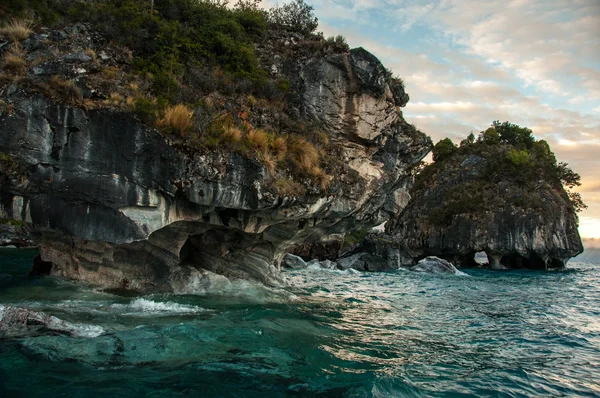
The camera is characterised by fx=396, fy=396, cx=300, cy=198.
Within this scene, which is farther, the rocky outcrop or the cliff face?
the cliff face

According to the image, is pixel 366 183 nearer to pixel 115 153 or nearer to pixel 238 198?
pixel 238 198

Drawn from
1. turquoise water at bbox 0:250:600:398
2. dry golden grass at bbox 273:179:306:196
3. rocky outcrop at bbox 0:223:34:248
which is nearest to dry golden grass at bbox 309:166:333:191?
dry golden grass at bbox 273:179:306:196

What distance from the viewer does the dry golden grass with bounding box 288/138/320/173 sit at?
1498 cm

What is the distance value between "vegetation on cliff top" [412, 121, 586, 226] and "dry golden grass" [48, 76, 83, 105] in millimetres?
55508

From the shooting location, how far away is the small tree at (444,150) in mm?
74250

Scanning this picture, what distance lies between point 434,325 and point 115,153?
11.7m

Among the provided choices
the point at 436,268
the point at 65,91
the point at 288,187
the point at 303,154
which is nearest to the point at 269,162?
the point at 288,187

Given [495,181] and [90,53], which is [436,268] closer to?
[495,181]

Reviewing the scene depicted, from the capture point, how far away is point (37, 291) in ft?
40.9

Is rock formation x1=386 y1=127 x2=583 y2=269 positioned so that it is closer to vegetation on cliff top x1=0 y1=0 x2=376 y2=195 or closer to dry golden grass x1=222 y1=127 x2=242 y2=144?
vegetation on cliff top x1=0 y1=0 x2=376 y2=195

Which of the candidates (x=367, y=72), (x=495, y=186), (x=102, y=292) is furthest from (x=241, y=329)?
(x=495, y=186)

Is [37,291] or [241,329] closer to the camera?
[241,329]

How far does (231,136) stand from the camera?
13.4 meters

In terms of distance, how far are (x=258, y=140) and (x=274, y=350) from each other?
24.4 ft
